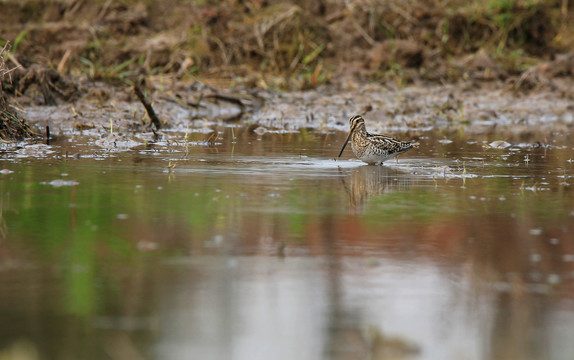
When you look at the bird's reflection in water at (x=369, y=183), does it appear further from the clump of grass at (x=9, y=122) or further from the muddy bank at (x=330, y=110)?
the muddy bank at (x=330, y=110)

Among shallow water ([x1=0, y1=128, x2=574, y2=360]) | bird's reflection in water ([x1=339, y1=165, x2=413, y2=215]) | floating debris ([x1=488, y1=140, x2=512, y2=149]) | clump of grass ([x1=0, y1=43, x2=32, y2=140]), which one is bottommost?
shallow water ([x1=0, y1=128, x2=574, y2=360])

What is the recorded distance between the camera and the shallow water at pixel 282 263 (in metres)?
3.96

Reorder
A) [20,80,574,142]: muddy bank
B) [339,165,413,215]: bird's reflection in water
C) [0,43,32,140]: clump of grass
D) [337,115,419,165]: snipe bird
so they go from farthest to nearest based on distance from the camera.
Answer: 1. [20,80,574,142]: muddy bank
2. [0,43,32,140]: clump of grass
3. [337,115,419,165]: snipe bird
4. [339,165,413,215]: bird's reflection in water

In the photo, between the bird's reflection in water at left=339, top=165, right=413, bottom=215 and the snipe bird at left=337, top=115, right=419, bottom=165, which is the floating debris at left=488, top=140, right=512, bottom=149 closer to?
the snipe bird at left=337, top=115, right=419, bottom=165

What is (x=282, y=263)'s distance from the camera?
208 inches

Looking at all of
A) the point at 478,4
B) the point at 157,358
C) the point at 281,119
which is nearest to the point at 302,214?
the point at 157,358

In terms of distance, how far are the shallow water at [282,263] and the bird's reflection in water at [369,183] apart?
27mm

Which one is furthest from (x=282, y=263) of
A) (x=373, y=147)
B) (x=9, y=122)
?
(x=9, y=122)

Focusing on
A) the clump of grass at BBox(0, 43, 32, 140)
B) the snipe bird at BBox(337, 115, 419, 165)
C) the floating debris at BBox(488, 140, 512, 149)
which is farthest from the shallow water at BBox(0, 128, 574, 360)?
the floating debris at BBox(488, 140, 512, 149)

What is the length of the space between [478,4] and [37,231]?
17336 millimetres

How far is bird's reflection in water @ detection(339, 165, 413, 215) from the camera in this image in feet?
24.9

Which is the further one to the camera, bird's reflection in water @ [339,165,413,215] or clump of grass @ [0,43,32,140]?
clump of grass @ [0,43,32,140]

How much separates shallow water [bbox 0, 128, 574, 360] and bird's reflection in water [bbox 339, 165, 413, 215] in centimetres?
3

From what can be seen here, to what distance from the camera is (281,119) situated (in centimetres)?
1547
